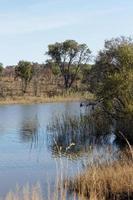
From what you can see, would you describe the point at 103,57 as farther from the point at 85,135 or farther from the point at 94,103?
the point at 85,135

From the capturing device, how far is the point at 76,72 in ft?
266

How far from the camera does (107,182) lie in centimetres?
1320

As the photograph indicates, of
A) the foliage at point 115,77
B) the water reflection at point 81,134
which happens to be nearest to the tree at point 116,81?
the foliage at point 115,77

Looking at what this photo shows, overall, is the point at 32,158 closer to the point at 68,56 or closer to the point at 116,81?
the point at 116,81

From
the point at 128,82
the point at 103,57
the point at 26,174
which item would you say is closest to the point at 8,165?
the point at 26,174

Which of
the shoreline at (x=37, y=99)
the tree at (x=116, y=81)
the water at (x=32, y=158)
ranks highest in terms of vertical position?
the tree at (x=116, y=81)

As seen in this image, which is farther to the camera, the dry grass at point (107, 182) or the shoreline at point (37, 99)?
the shoreline at point (37, 99)

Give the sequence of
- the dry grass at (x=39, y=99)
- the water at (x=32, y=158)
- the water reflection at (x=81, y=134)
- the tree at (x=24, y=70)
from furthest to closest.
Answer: the tree at (x=24, y=70) < the dry grass at (x=39, y=99) < the water reflection at (x=81, y=134) < the water at (x=32, y=158)

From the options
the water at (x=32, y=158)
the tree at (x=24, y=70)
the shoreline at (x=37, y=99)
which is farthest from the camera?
the tree at (x=24, y=70)

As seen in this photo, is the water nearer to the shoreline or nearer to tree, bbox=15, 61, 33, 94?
the shoreline

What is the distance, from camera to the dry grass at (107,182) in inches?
491

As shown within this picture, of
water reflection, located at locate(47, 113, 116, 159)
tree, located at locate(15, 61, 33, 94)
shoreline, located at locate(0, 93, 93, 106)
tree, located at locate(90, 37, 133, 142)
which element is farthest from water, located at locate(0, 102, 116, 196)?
tree, located at locate(15, 61, 33, 94)

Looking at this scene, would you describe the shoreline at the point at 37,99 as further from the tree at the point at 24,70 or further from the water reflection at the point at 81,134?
the water reflection at the point at 81,134

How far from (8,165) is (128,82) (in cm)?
855
